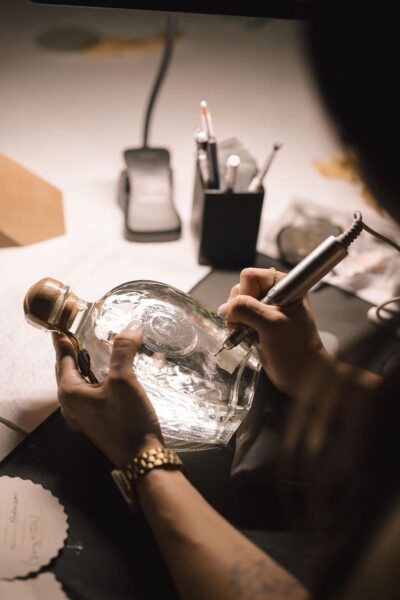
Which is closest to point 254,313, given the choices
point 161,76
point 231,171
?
point 231,171

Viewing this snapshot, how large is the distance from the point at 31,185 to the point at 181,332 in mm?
360

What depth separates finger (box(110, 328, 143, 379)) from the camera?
54cm

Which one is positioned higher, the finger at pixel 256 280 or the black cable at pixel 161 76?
the black cable at pixel 161 76

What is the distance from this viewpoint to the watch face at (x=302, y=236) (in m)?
0.87

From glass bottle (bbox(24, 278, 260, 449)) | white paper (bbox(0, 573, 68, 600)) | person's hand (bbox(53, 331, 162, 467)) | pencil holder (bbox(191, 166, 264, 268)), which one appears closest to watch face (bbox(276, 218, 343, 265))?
pencil holder (bbox(191, 166, 264, 268))

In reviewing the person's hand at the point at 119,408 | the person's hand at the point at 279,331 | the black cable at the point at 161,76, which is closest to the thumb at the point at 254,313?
the person's hand at the point at 279,331

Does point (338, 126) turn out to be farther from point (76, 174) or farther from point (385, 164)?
point (76, 174)

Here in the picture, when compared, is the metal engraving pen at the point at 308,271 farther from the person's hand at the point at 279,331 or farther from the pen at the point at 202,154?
the pen at the point at 202,154

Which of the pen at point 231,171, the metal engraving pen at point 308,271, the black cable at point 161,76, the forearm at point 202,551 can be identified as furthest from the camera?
the black cable at point 161,76

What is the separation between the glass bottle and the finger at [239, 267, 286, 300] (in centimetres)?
5

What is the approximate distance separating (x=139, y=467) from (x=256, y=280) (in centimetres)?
24

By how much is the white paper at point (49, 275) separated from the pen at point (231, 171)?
0.12 meters

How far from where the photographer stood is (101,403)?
1.80 feet

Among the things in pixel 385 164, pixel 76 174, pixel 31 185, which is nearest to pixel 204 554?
pixel 385 164
